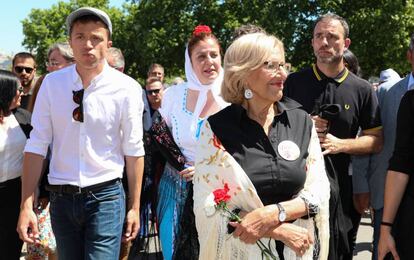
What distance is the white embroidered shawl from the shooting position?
237cm

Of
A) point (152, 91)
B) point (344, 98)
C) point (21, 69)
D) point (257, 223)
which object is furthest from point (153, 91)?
point (257, 223)

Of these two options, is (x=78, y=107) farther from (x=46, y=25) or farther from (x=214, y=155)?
(x=46, y=25)

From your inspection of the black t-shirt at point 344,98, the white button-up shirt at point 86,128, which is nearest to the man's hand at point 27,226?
the white button-up shirt at point 86,128

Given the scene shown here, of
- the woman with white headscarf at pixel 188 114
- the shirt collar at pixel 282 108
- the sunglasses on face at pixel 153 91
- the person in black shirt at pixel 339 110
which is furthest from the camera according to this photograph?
the sunglasses on face at pixel 153 91

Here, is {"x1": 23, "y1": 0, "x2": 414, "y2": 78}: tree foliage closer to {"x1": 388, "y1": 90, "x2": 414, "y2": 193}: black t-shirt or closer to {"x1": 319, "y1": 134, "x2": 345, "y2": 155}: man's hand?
{"x1": 319, "y1": 134, "x2": 345, "y2": 155}: man's hand

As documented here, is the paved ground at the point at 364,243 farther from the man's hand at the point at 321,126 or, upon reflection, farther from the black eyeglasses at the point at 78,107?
the black eyeglasses at the point at 78,107

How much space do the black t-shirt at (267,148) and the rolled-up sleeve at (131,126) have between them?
582mm

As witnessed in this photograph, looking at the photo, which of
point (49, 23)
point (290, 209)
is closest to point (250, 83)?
point (290, 209)

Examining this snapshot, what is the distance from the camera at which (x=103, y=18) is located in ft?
9.39

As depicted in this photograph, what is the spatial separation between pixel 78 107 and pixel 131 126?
0.32 meters

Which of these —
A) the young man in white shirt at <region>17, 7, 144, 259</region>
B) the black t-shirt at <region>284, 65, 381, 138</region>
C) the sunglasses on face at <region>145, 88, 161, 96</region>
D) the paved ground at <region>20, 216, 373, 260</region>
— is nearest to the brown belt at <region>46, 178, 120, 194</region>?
the young man in white shirt at <region>17, 7, 144, 259</region>

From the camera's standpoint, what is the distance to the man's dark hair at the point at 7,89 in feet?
11.2

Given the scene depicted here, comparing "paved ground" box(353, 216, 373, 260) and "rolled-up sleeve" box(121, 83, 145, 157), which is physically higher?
"rolled-up sleeve" box(121, 83, 145, 157)

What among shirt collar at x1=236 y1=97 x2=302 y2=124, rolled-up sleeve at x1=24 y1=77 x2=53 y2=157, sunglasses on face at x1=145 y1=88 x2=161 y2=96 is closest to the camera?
shirt collar at x1=236 y1=97 x2=302 y2=124
